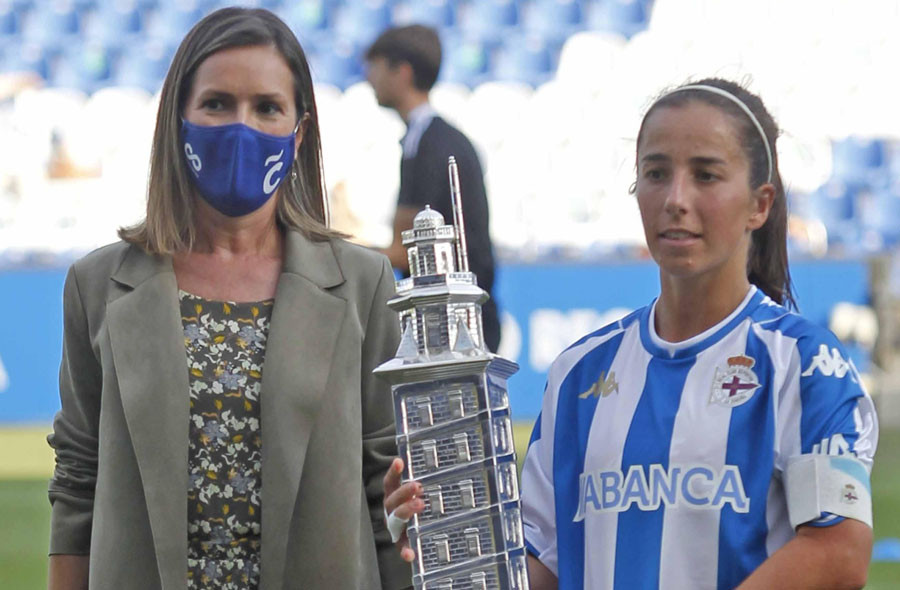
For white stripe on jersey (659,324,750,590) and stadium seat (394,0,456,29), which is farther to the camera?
stadium seat (394,0,456,29)

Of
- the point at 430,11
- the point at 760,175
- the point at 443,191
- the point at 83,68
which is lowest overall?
the point at 760,175

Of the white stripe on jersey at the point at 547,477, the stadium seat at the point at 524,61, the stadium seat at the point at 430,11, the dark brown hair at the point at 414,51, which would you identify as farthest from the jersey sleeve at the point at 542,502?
the stadium seat at the point at 430,11

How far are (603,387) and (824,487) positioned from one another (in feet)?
1.12

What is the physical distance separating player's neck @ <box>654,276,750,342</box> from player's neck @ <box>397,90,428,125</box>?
3.16m

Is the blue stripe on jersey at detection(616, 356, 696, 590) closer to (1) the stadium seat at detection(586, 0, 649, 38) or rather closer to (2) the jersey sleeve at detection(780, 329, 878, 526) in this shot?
(2) the jersey sleeve at detection(780, 329, 878, 526)

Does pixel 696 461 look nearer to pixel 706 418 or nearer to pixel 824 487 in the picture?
pixel 706 418

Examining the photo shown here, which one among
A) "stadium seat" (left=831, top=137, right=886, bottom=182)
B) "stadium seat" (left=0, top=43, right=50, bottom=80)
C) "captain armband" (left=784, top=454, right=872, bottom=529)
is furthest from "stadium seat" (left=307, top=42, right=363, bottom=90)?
"captain armband" (left=784, top=454, right=872, bottom=529)

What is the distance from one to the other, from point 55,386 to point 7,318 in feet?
1.67

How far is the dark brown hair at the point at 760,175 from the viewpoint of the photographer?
1.81 meters

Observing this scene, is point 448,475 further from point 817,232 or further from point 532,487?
point 817,232

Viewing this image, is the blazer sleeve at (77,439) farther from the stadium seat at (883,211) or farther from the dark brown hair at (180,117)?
the stadium seat at (883,211)

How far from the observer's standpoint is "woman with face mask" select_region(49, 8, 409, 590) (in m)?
1.88

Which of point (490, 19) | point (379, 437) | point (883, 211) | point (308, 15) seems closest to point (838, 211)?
point (883, 211)

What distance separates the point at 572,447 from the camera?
6.12ft
